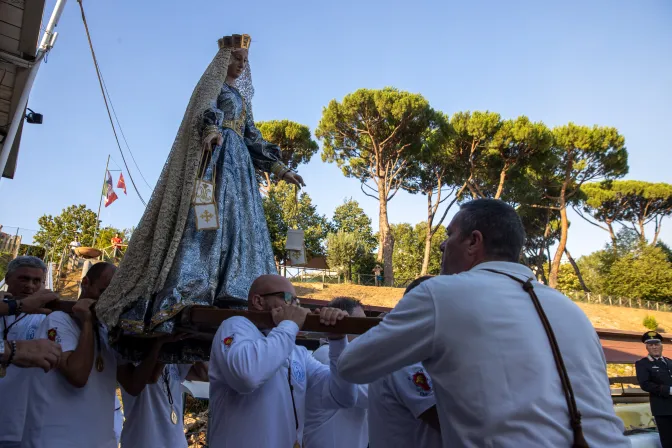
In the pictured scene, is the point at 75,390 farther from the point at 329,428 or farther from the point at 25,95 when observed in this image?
the point at 25,95

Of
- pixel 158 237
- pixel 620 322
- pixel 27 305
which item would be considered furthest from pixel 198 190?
pixel 620 322

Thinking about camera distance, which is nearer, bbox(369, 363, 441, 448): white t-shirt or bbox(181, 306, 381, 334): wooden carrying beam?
bbox(369, 363, 441, 448): white t-shirt

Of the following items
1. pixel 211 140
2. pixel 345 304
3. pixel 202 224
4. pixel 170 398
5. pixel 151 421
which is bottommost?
pixel 151 421

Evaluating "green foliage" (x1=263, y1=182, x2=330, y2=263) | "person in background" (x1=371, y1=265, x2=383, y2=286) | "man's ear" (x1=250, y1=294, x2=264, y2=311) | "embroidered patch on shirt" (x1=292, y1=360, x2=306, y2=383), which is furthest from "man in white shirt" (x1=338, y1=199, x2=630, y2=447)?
"person in background" (x1=371, y1=265, x2=383, y2=286)

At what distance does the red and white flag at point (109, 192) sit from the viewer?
67.3 ft

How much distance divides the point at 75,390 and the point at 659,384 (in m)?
6.89

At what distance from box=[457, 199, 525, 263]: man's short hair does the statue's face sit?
2.25 meters

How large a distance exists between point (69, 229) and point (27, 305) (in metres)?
34.1

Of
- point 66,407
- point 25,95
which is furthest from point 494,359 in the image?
point 25,95

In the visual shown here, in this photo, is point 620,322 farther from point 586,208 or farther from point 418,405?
point 418,405

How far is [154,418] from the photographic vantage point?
10.6 ft

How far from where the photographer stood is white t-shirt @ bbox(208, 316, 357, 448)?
2035 millimetres

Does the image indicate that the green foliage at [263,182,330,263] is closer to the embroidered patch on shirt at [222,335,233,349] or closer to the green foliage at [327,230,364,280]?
the green foliage at [327,230,364,280]

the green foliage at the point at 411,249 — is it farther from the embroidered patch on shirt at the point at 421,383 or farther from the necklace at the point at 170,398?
the embroidered patch on shirt at the point at 421,383
